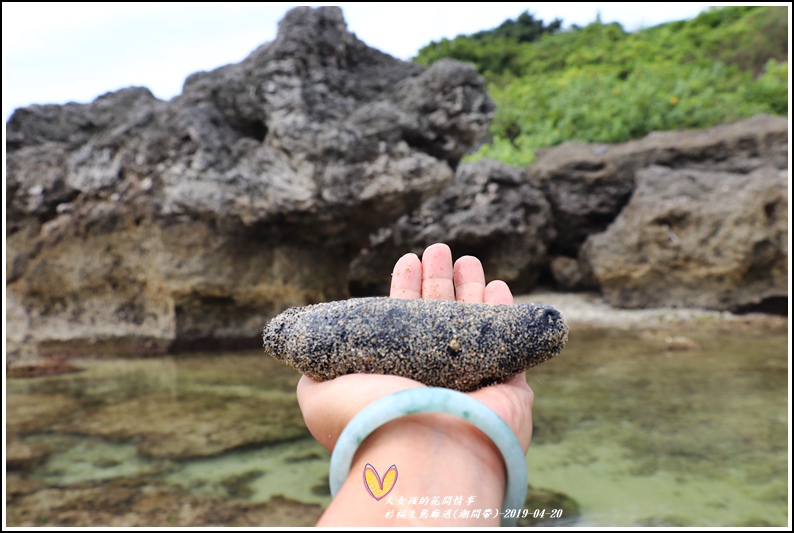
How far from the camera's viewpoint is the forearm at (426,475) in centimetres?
94

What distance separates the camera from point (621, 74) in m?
10.4

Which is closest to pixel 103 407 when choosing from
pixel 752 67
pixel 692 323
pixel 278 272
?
pixel 278 272

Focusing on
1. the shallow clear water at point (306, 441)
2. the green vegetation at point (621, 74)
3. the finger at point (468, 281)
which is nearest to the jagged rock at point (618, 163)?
the green vegetation at point (621, 74)

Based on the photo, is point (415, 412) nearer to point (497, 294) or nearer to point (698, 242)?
point (497, 294)

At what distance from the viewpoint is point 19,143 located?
5430mm

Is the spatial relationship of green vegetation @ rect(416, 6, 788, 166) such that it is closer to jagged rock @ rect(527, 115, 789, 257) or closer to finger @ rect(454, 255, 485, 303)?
jagged rock @ rect(527, 115, 789, 257)

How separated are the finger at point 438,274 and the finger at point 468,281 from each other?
46 millimetres

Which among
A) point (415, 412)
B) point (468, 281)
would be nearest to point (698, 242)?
point (468, 281)

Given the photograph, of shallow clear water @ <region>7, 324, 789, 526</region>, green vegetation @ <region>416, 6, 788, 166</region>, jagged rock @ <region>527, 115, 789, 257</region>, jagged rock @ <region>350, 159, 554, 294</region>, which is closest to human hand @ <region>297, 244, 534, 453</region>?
shallow clear water @ <region>7, 324, 789, 526</region>

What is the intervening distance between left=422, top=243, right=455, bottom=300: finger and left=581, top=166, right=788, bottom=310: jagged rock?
5483mm

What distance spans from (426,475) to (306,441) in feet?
7.96

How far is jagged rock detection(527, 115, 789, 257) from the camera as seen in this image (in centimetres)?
673

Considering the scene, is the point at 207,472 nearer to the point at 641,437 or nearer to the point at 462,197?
the point at 641,437

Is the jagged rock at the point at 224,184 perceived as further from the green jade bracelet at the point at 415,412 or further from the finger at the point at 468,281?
the green jade bracelet at the point at 415,412
